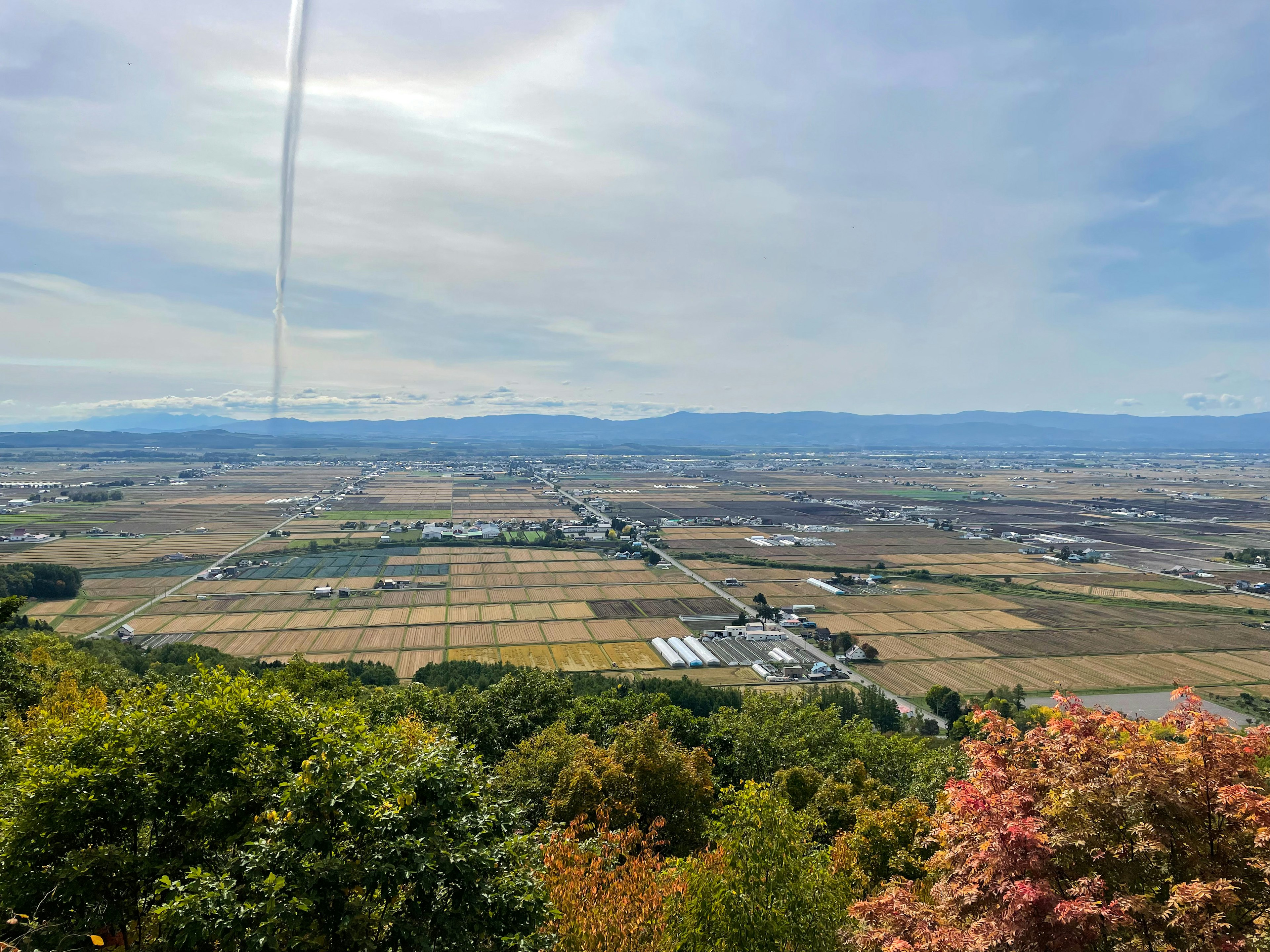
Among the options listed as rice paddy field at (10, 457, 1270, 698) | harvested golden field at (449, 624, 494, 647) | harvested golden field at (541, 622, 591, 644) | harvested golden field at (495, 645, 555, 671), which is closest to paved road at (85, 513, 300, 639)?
rice paddy field at (10, 457, 1270, 698)

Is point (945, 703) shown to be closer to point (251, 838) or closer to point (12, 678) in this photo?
point (251, 838)

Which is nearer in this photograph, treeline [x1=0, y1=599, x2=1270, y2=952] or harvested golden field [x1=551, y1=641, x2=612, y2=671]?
treeline [x1=0, y1=599, x2=1270, y2=952]

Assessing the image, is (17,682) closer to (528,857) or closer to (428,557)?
(528,857)

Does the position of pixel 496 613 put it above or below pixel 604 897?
below

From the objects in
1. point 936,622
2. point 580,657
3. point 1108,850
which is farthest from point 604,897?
point 936,622

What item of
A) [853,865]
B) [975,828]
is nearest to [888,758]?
[853,865]

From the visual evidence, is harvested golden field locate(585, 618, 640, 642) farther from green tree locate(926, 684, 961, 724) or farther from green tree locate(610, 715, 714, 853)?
green tree locate(610, 715, 714, 853)
